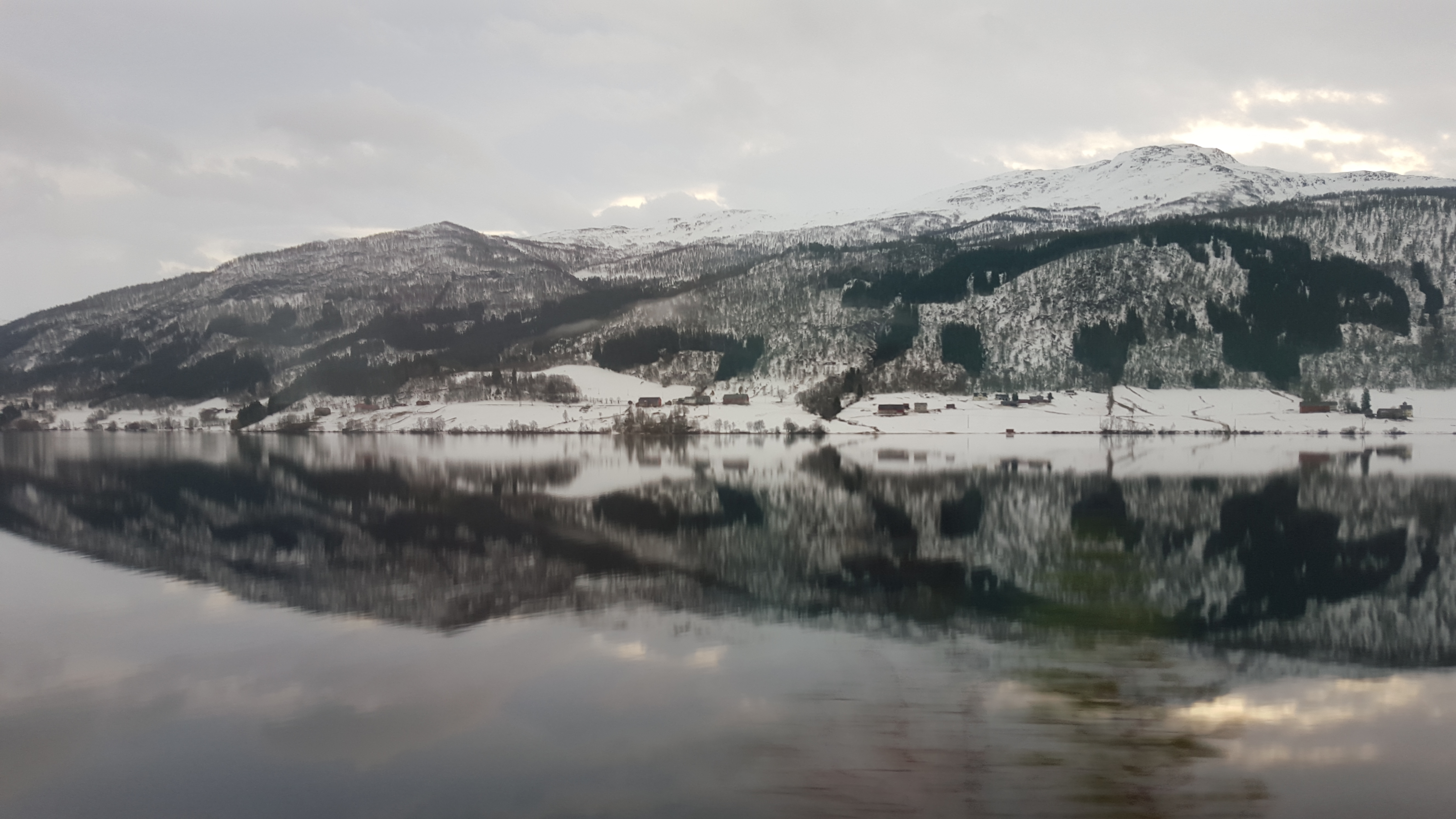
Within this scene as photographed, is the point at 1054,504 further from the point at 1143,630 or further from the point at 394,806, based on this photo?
the point at 394,806

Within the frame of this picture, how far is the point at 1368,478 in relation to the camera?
60.1 meters

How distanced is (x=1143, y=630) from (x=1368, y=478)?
2079 inches

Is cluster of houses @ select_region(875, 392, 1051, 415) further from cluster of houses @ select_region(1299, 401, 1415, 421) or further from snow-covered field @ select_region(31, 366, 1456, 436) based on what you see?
cluster of houses @ select_region(1299, 401, 1415, 421)

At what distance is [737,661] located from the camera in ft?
66.6

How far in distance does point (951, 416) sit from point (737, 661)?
130m

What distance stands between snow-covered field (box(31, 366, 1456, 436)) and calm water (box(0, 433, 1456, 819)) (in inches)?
3524

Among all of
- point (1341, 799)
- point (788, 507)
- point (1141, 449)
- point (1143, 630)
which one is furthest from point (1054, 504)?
point (1141, 449)

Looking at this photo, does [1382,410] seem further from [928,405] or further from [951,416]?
[928,405]

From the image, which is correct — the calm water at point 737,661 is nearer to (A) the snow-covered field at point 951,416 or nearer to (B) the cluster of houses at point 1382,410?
(A) the snow-covered field at point 951,416

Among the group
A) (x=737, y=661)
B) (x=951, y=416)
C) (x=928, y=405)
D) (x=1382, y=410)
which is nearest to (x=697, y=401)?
(x=928, y=405)

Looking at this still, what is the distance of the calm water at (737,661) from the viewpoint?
14086 millimetres

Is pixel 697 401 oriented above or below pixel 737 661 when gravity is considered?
above

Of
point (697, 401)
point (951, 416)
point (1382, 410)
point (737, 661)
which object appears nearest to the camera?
point (737, 661)

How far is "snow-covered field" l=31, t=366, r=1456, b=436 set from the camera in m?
131
